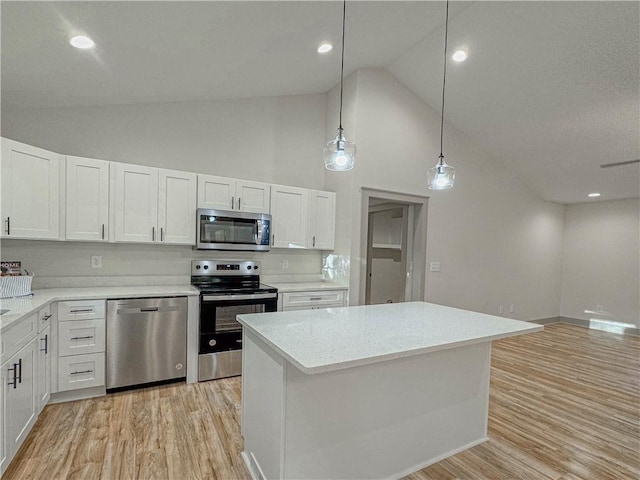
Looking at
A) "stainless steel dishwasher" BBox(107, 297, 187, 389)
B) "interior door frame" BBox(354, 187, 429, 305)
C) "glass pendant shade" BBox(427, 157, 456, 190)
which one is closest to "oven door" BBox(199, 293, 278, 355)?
"stainless steel dishwasher" BBox(107, 297, 187, 389)

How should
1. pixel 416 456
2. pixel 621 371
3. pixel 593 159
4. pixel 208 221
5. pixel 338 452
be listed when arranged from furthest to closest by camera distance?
1. pixel 593 159
2. pixel 621 371
3. pixel 208 221
4. pixel 416 456
5. pixel 338 452

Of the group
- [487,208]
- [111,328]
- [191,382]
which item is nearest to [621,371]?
[487,208]

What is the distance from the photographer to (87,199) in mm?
2865

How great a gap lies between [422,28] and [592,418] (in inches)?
154

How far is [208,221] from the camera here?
335 centimetres

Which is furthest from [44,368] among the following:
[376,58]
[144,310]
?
[376,58]

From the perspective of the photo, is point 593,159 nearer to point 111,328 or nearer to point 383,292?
point 383,292

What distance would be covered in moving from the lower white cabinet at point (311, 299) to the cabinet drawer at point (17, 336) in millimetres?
1990

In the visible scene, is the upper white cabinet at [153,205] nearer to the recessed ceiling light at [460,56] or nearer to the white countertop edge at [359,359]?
the white countertop edge at [359,359]

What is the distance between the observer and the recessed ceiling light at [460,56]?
→ 3682 mm

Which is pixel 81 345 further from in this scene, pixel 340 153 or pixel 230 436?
pixel 340 153

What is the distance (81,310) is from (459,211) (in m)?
4.73

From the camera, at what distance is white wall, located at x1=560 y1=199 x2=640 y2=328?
580 centimetres

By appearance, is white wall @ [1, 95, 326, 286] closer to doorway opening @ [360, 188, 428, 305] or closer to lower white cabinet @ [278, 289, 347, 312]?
lower white cabinet @ [278, 289, 347, 312]
